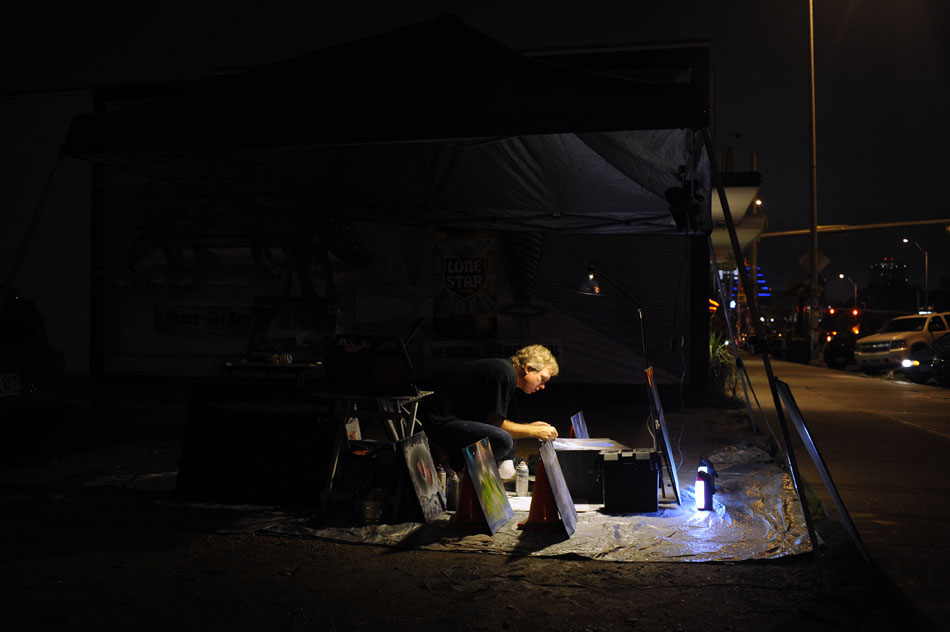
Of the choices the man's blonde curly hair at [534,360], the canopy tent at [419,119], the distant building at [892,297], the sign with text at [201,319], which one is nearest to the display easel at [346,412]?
the man's blonde curly hair at [534,360]

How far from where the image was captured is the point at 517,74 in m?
4.90

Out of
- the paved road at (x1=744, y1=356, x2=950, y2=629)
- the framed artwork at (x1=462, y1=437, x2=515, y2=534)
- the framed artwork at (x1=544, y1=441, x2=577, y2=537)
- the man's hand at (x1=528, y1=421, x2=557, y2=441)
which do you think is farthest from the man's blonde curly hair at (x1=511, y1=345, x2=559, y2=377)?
the paved road at (x1=744, y1=356, x2=950, y2=629)

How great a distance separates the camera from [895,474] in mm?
6832

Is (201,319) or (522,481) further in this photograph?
(201,319)

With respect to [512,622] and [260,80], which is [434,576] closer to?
[512,622]

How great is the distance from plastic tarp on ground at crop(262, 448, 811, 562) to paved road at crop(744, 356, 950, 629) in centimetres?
55

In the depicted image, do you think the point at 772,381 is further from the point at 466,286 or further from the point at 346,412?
the point at 466,286

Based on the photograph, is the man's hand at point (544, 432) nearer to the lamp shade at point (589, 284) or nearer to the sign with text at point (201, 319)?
the lamp shade at point (589, 284)

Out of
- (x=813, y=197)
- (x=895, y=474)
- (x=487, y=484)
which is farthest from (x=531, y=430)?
(x=813, y=197)

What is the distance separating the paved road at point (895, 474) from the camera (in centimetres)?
418

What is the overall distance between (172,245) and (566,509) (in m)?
10.2

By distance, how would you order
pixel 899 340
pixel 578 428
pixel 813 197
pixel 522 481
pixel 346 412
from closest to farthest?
1. pixel 346 412
2. pixel 522 481
3. pixel 578 428
4. pixel 899 340
5. pixel 813 197

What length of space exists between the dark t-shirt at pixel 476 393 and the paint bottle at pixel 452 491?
46 centimetres

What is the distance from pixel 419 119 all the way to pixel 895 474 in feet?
18.1
